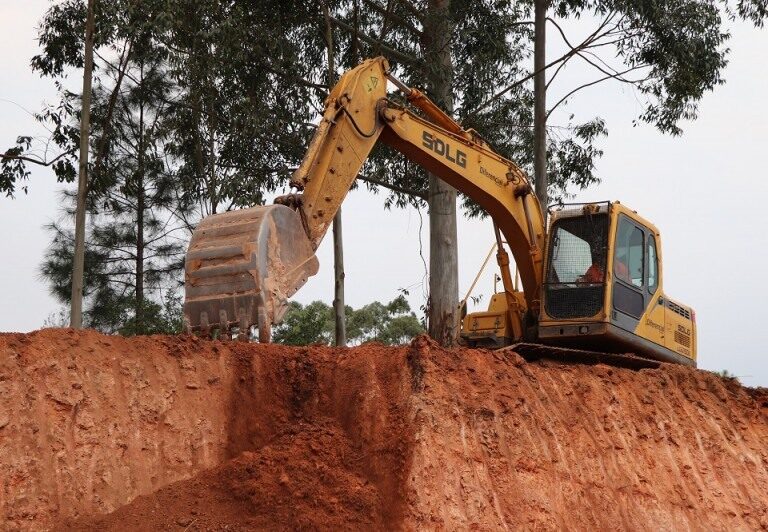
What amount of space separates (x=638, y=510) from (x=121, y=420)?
18.6 ft

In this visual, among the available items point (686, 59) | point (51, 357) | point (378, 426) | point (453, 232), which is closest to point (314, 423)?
point (378, 426)

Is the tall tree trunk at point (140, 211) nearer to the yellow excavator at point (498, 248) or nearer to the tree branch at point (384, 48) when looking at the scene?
the tree branch at point (384, 48)

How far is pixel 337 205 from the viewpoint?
12.0m

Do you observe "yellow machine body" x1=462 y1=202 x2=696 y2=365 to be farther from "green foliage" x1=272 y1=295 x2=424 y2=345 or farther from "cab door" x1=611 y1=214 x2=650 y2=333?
"green foliage" x1=272 y1=295 x2=424 y2=345

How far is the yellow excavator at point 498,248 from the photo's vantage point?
10727 millimetres

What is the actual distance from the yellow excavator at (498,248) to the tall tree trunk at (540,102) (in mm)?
8525

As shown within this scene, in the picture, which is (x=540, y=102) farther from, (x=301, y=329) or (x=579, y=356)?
(x=579, y=356)

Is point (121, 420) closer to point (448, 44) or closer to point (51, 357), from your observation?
point (51, 357)

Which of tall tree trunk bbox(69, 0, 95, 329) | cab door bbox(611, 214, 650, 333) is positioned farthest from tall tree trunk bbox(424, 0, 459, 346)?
tall tree trunk bbox(69, 0, 95, 329)

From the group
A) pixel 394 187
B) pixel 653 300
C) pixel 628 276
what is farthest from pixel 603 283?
pixel 394 187

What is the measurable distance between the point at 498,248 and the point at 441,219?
20.0 ft

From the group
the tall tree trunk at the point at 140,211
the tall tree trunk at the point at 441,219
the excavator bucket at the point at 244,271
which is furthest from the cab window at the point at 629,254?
the tall tree trunk at the point at 140,211

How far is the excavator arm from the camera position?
10.6 m

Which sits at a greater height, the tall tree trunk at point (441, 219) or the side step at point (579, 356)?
the tall tree trunk at point (441, 219)
